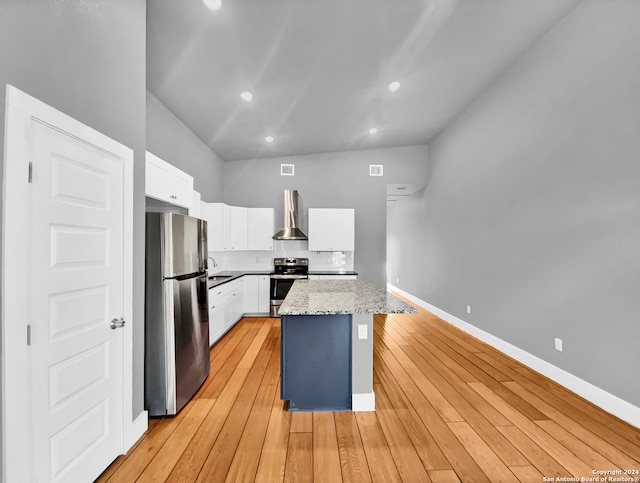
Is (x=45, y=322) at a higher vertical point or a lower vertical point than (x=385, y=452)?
higher

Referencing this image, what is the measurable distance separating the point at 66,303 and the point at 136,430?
1206mm

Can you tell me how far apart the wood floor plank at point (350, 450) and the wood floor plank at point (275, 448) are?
0.39 metres

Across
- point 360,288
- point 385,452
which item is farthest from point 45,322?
point 360,288

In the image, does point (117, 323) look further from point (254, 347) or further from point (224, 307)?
point (224, 307)

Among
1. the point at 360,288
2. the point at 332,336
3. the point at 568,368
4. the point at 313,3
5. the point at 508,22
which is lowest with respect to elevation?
the point at 568,368

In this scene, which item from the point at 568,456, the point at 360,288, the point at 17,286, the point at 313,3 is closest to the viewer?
the point at 17,286

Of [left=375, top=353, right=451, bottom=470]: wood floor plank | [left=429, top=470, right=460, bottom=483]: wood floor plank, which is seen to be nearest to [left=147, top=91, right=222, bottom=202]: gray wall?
[left=375, top=353, right=451, bottom=470]: wood floor plank

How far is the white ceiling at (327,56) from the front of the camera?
242 cm

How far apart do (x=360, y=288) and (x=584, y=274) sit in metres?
2.11

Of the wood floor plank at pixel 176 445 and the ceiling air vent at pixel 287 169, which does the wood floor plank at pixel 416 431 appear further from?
the ceiling air vent at pixel 287 169

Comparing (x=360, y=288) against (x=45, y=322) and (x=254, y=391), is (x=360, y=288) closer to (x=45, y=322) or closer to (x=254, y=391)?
(x=254, y=391)

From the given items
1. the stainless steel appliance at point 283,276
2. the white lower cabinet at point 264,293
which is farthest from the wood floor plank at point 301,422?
the white lower cabinet at point 264,293

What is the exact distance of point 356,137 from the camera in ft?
18.1

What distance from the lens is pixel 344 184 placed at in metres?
6.29
